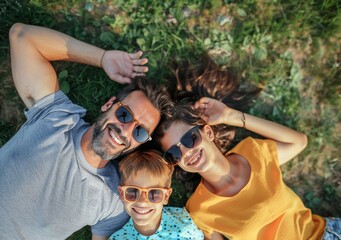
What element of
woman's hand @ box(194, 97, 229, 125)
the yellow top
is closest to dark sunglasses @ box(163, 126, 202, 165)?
woman's hand @ box(194, 97, 229, 125)

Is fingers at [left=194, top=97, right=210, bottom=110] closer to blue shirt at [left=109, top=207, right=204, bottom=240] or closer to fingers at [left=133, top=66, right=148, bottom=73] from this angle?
fingers at [left=133, top=66, right=148, bottom=73]

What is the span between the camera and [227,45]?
14.9 ft

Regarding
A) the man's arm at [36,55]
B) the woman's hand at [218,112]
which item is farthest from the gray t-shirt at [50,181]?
the woman's hand at [218,112]

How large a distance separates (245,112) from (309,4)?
1514 millimetres

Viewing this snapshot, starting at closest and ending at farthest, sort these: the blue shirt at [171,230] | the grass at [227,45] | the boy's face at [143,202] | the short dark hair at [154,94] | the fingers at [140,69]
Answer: the boy's face at [143,202] < the short dark hair at [154,94] < the blue shirt at [171,230] < the fingers at [140,69] < the grass at [227,45]

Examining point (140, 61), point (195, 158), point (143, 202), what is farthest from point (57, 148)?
point (195, 158)

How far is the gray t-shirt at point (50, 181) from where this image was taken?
3.78 metres

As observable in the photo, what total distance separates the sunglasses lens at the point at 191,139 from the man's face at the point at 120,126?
1.15 feet

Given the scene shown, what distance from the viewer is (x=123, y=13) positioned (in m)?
4.52

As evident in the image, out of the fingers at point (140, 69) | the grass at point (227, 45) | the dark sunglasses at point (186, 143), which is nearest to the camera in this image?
the dark sunglasses at point (186, 143)

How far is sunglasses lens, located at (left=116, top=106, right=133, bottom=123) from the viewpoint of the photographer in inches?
146

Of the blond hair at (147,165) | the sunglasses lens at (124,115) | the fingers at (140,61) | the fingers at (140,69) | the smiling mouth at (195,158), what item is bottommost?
the blond hair at (147,165)

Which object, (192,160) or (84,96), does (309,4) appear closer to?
(192,160)

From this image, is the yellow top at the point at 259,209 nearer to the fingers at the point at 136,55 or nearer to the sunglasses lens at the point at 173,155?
the sunglasses lens at the point at 173,155
